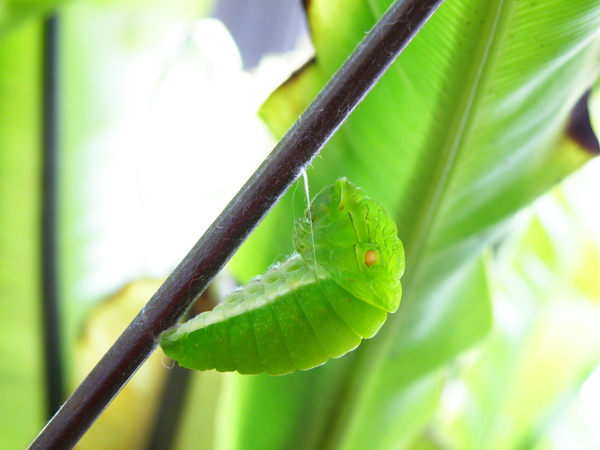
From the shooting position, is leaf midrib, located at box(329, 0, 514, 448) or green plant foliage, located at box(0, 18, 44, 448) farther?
green plant foliage, located at box(0, 18, 44, 448)

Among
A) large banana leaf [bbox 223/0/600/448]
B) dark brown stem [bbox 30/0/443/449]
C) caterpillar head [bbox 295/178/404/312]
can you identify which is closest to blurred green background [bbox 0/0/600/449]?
large banana leaf [bbox 223/0/600/448]

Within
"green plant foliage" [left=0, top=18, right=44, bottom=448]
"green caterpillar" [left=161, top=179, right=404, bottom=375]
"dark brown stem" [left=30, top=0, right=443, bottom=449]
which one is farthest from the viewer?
"green plant foliage" [left=0, top=18, right=44, bottom=448]

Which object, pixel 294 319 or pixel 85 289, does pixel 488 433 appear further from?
pixel 85 289

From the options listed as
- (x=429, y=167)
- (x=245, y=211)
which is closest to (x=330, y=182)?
(x=429, y=167)

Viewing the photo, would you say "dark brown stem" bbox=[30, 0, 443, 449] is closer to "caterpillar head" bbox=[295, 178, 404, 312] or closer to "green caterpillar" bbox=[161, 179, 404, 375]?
"green caterpillar" bbox=[161, 179, 404, 375]

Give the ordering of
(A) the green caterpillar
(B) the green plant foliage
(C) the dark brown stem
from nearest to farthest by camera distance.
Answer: (C) the dark brown stem < (A) the green caterpillar < (B) the green plant foliage

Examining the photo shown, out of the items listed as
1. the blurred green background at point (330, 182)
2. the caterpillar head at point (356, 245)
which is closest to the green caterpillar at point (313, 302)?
the caterpillar head at point (356, 245)

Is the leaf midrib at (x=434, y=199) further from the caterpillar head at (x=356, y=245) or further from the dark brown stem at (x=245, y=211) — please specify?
the dark brown stem at (x=245, y=211)
